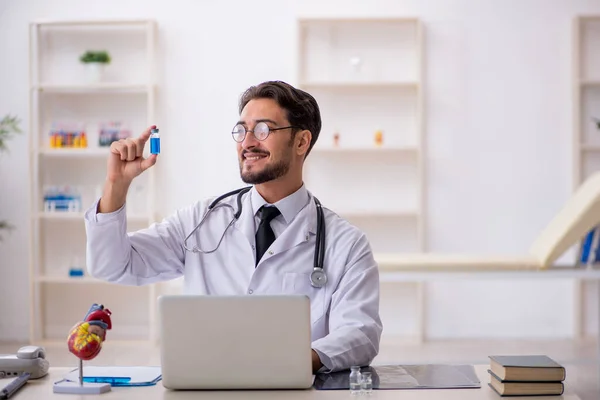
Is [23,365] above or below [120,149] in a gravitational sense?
below

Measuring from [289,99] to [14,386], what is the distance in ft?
3.53

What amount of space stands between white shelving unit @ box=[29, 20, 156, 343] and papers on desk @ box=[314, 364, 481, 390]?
338 centimetres

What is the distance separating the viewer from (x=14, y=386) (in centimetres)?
183

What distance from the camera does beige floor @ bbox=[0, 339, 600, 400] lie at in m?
4.47

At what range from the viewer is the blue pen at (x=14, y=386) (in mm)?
1768

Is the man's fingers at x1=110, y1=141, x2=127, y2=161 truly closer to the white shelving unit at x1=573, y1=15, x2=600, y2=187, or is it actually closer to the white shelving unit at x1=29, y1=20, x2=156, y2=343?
the white shelving unit at x1=29, y1=20, x2=156, y2=343

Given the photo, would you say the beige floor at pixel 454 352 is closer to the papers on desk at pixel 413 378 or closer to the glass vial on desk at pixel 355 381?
the papers on desk at pixel 413 378

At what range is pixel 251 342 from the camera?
1.70 meters

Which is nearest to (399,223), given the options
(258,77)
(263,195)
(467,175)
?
(467,175)

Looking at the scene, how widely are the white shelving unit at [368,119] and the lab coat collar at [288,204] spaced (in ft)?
9.23

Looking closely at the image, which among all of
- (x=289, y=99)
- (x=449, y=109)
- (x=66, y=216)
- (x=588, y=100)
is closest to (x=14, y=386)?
(x=289, y=99)

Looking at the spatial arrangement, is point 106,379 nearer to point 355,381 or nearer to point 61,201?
point 355,381

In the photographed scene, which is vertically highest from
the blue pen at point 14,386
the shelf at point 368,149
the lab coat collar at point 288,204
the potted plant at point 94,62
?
the potted plant at point 94,62

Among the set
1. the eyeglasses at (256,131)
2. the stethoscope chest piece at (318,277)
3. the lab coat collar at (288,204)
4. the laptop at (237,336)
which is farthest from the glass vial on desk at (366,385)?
the eyeglasses at (256,131)
